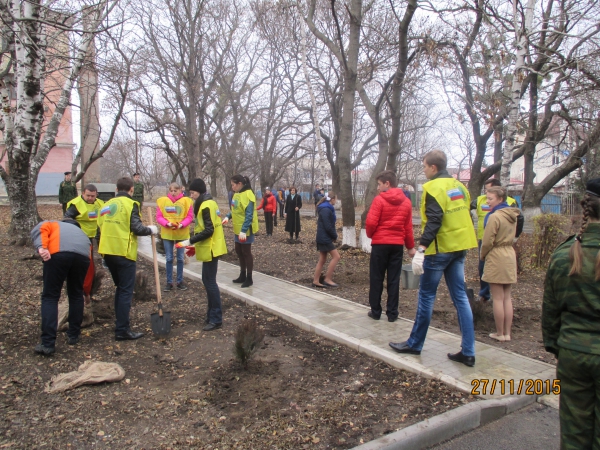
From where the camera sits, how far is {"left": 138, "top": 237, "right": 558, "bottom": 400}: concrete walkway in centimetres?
414

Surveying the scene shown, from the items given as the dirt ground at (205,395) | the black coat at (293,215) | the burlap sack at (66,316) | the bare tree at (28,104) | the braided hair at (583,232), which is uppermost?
the bare tree at (28,104)

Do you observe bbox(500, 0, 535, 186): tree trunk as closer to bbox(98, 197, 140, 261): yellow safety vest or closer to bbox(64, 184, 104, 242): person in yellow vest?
bbox(98, 197, 140, 261): yellow safety vest

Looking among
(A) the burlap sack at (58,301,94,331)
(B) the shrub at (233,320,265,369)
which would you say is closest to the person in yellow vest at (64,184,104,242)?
(A) the burlap sack at (58,301,94,331)

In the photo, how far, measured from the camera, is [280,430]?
3.34 m

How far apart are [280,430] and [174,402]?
1000 millimetres

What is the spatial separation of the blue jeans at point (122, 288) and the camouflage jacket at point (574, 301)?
14.1 ft

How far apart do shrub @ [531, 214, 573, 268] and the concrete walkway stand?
5.07 metres

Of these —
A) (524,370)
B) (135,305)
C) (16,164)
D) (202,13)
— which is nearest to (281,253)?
(135,305)

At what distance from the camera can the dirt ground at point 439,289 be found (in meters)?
5.54

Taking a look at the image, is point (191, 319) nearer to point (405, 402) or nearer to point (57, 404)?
point (57, 404)

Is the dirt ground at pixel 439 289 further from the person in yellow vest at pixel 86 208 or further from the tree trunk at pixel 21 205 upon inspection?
the tree trunk at pixel 21 205
